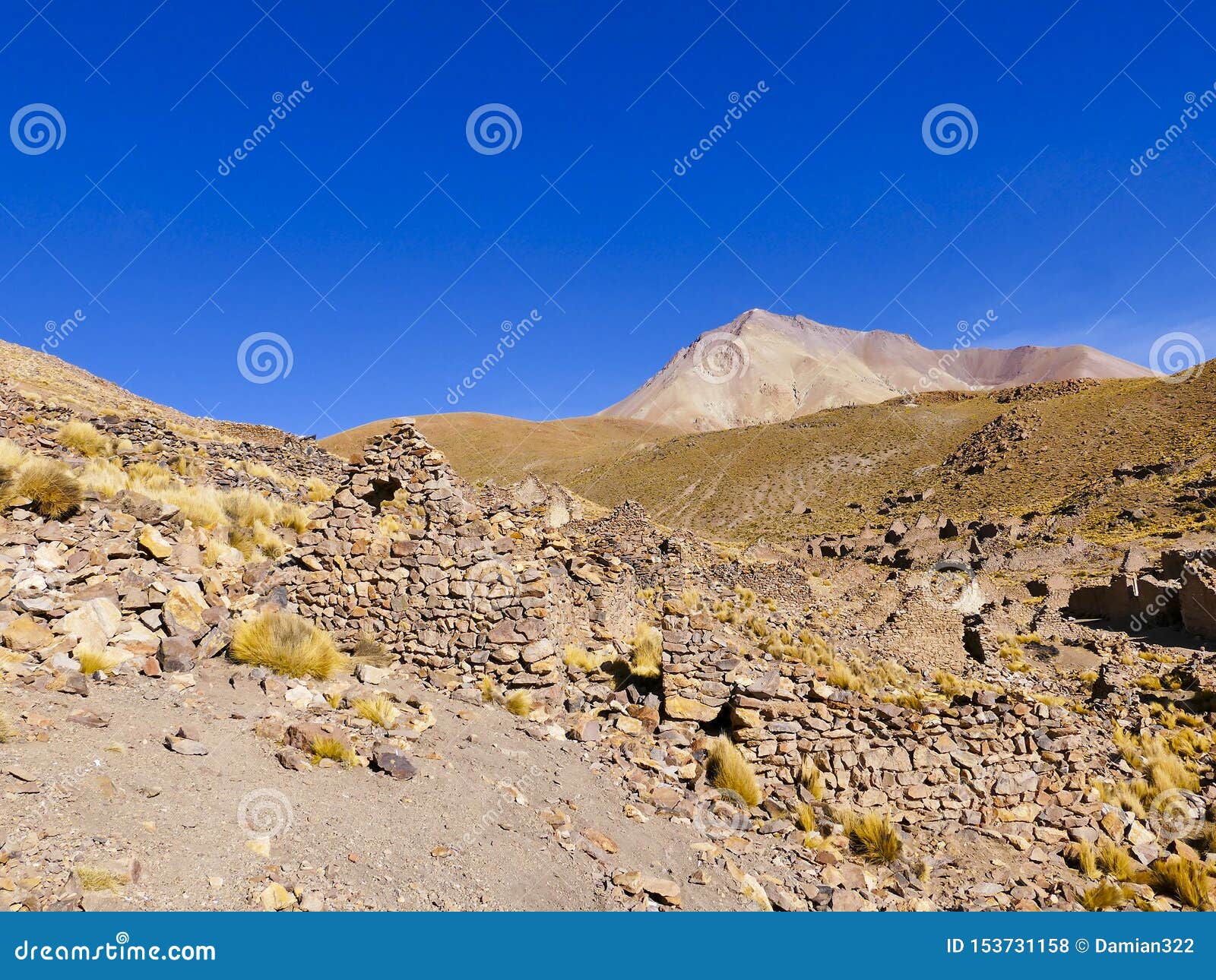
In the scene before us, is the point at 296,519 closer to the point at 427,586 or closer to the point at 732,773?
the point at 427,586

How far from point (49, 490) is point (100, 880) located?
21.6 ft

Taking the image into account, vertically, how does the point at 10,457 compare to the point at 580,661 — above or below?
above

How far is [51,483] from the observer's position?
26.3ft

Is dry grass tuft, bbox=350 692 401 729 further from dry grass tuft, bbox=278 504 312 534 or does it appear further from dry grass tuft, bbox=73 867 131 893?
dry grass tuft, bbox=278 504 312 534

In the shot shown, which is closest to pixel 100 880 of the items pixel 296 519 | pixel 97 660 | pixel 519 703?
pixel 97 660

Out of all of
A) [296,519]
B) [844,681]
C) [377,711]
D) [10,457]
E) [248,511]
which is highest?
[10,457]

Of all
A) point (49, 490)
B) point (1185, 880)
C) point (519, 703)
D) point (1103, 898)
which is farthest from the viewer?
point (49, 490)

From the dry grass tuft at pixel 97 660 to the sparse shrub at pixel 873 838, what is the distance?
24.3 ft

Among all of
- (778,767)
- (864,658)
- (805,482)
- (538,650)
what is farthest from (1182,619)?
(805,482)

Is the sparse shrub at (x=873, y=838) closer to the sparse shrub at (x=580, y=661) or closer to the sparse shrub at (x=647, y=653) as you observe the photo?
the sparse shrub at (x=647, y=653)

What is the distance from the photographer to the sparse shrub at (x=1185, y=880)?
20.1 ft

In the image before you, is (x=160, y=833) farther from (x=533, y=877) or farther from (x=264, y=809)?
(x=533, y=877)

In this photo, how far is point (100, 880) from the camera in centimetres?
342

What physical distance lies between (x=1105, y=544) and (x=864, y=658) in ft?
71.6
